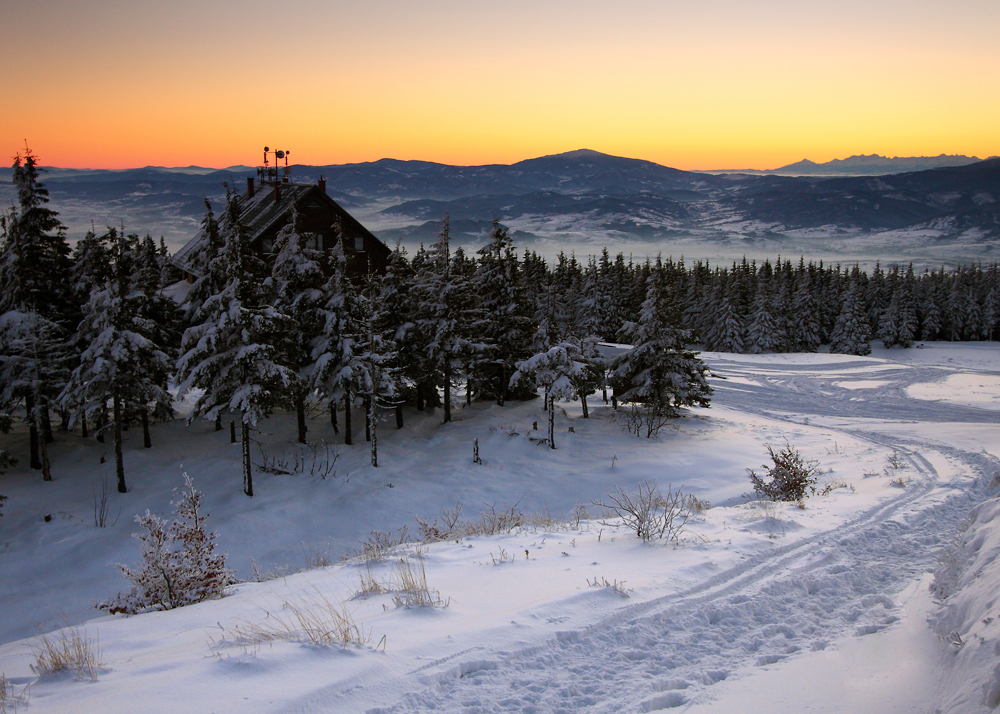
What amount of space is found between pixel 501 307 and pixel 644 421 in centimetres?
1131

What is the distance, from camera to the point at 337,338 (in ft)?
90.9

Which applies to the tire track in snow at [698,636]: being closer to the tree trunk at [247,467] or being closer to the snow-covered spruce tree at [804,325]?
the tree trunk at [247,467]

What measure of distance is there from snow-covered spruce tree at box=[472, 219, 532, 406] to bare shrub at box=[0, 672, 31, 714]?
29.2 m

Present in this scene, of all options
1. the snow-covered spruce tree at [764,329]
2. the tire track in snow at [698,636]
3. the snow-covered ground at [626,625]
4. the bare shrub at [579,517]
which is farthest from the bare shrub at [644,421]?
the snow-covered spruce tree at [764,329]

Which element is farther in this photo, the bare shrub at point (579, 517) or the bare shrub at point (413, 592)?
the bare shrub at point (579, 517)

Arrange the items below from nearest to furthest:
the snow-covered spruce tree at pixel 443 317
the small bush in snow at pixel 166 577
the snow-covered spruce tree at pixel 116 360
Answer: the small bush in snow at pixel 166 577 < the snow-covered spruce tree at pixel 116 360 < the snow-covered spruce tree at pixel 443 317

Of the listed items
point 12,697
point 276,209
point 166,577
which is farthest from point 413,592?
point 276,209

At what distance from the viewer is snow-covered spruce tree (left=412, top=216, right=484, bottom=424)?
1247 inches

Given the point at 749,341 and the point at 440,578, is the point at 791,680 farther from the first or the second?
the point at 749,341

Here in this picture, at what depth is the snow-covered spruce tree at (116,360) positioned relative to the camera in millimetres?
23484

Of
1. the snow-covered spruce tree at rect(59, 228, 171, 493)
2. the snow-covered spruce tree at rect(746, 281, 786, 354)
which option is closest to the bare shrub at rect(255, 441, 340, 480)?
the snow-covered spruce tree at rect(59, 228, 171, 493)

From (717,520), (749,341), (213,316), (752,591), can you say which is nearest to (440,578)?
(752,591)

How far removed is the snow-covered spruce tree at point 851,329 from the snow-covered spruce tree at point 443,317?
63470mm

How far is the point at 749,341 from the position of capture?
71.2m
